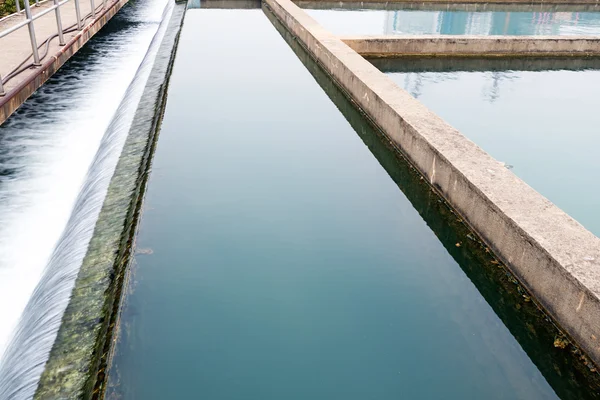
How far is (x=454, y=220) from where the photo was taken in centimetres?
484

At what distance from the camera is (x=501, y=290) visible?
13.2 feet

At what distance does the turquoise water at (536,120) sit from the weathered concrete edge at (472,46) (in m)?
1.12

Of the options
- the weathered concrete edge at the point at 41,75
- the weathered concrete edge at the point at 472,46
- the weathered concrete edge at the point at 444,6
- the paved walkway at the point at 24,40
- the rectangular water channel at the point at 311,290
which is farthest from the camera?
the weathered concrete edge at the point at 444,6

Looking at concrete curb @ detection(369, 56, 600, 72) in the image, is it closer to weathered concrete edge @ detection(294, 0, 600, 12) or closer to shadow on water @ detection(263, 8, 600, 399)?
shadow on water @ detection(263, 8, 600, 399)

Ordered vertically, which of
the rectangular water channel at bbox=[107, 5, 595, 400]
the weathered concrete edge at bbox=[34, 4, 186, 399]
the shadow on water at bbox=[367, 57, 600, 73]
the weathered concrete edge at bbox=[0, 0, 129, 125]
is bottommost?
the rectangular water channel at bbox=[107, 5, 595, 400]

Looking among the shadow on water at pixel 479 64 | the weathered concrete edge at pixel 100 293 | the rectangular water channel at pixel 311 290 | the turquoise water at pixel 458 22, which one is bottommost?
the rectangular water channel at pixel 311 290

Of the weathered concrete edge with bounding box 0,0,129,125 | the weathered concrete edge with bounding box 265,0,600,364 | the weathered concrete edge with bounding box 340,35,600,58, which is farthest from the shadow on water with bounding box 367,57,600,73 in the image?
the weathered concrete edge with bounding box 0,0,129,125

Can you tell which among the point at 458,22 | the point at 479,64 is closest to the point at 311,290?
the point at 479,64

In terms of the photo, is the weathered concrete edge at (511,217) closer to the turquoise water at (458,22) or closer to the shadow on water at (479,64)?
the shadow on water at (479,64)

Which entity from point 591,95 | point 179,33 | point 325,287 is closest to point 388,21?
point 179,33

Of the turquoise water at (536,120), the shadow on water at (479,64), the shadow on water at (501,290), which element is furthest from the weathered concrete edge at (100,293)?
the shadow on water at (479,64)

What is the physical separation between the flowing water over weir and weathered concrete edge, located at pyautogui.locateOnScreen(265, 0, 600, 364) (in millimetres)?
3015

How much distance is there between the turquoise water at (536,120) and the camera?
18.3ft

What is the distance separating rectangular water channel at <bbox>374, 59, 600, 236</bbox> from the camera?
5625mm
